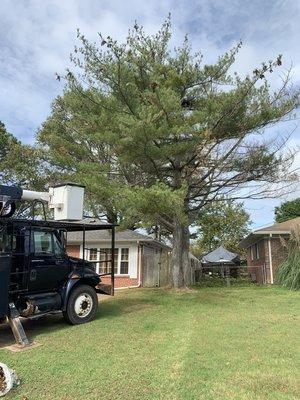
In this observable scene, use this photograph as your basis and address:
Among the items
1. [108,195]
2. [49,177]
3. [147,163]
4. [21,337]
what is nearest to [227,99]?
[147,163]

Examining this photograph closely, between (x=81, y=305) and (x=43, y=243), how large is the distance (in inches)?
67.5

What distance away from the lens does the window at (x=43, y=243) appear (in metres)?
8.80

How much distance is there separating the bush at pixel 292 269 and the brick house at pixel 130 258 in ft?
23.8

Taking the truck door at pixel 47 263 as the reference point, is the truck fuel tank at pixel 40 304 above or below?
below

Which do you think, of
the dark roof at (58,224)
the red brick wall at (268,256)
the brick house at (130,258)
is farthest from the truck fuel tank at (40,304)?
the red brick wall at (268,256)

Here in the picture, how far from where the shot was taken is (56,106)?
25.1 meters

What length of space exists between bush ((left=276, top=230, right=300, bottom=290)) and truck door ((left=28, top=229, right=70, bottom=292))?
995 cm

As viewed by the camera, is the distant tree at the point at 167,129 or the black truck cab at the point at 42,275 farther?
the distant tree at the point at 167,129

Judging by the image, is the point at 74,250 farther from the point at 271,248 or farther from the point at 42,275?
the point at 42,275

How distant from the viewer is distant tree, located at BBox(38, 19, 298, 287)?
1312 cm

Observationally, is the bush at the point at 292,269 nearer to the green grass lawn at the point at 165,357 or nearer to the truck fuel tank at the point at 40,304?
the green grass lawn at the point at 165,357

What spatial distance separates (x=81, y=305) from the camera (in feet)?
30.8

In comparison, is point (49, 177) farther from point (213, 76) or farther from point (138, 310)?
point (138, 310)

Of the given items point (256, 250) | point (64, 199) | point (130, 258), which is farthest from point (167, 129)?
point (256, 250)
